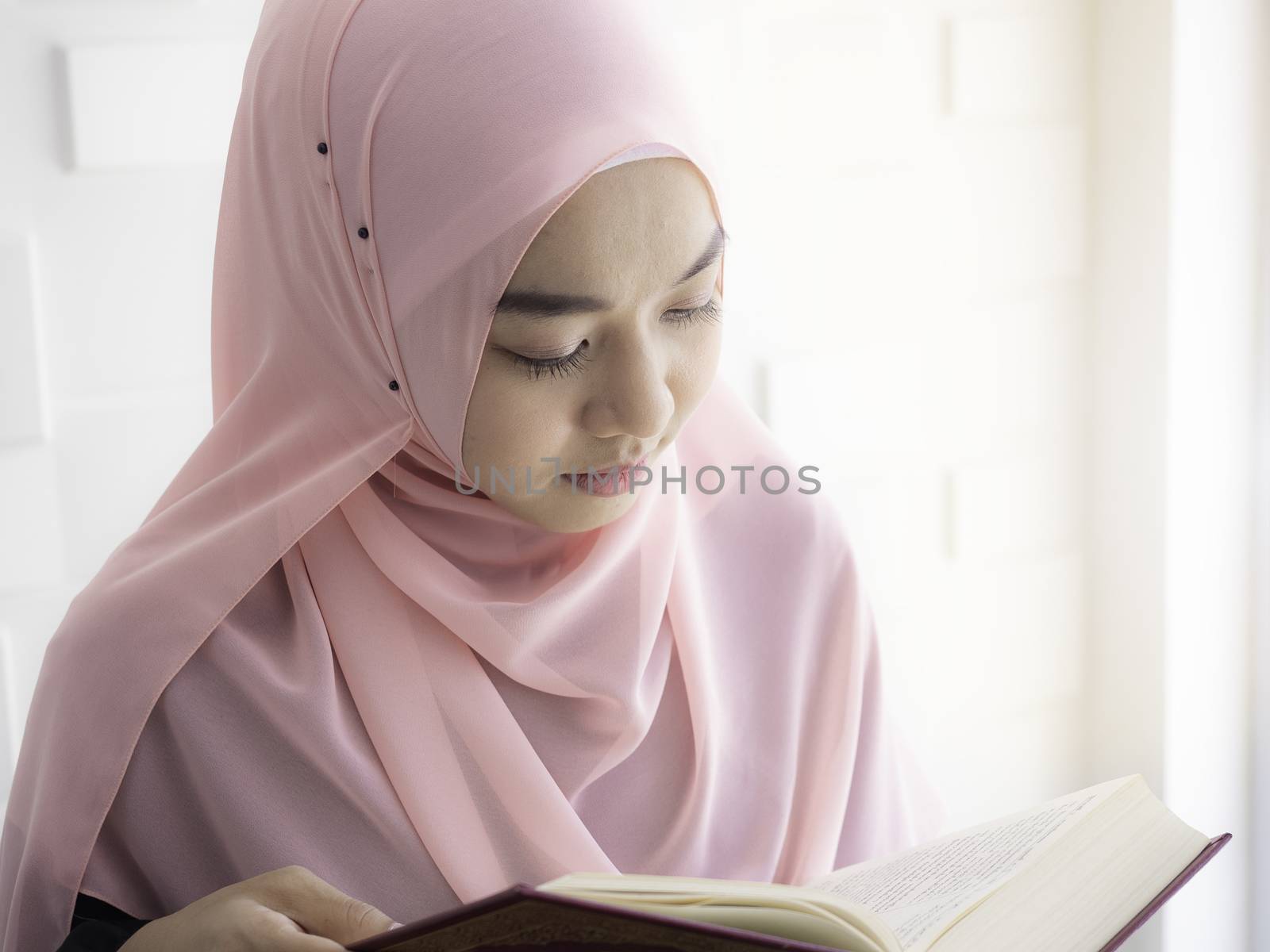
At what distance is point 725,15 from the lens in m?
1.55

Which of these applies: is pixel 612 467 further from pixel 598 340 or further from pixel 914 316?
pixel 914 316

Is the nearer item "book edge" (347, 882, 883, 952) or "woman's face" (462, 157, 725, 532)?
"book edge" (347, 882, 883, 952)

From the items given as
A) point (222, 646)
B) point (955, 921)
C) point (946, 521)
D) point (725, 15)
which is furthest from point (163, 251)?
point (946, 521)

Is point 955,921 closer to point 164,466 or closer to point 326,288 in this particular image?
point 326,288

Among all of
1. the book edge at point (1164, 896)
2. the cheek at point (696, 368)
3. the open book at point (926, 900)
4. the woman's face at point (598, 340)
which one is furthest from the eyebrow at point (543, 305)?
the book edge at point (1164, 896)

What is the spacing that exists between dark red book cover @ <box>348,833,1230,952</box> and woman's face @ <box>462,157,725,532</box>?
Answer: 14.6 inches

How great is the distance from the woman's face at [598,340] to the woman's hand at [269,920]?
1.03ft

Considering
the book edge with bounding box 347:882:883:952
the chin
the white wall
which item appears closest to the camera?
the book edge with bounding box 347:882:883:952

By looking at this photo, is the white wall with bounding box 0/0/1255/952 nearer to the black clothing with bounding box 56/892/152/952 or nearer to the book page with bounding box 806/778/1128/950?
the black clothing with bounding box 56/892/152/952

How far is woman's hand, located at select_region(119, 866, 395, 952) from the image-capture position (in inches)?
31.0

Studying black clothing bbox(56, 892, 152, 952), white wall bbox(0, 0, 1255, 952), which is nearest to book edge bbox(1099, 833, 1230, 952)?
black clothing bbox(56, 892, 152, 952)

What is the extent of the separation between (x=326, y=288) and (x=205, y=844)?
443 millimetres

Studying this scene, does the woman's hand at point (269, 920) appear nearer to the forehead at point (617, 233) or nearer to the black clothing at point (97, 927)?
the black clothing at point (97, 927)

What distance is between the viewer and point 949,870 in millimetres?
826
